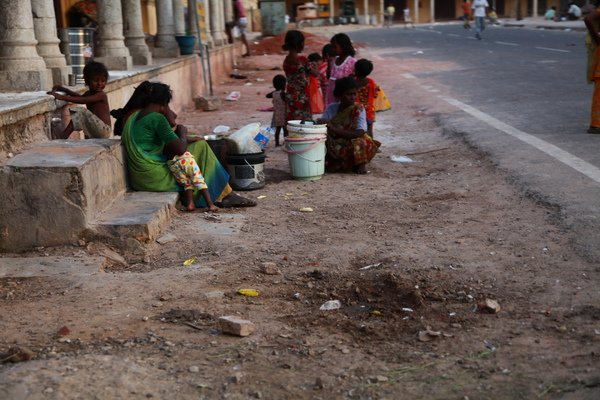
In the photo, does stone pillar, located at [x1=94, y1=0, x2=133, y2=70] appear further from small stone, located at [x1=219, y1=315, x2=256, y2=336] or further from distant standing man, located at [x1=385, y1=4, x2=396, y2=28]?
distant standing man, located at [x1=385, y1=4, x2=396, y2=28]

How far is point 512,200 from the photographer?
6988 mm

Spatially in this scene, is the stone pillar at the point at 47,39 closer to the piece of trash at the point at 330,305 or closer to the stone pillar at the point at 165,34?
the piece of trash at the point at 330,305

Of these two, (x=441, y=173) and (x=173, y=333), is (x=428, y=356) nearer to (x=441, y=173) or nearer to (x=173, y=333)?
(x=173, y=333)

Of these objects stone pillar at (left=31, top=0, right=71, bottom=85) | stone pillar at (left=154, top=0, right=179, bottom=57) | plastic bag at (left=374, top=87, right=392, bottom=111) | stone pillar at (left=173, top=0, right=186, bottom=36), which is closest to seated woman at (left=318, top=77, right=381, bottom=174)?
plastic bag at (left=374, top=87, right=392, bottom=111)

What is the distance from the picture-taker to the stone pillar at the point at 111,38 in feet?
38.9

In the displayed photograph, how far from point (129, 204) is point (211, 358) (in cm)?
283

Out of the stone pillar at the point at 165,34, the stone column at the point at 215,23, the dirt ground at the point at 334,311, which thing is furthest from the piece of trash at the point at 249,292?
the stone column at the point at 215,23

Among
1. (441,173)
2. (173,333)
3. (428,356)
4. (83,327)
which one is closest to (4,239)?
(83,327)

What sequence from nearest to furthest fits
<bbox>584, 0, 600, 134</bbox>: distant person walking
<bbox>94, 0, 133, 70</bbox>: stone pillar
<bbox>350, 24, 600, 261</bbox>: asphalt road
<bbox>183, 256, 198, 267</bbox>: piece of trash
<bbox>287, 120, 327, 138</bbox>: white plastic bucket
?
<bbox>183, 256, 198, 267</bbox>: piece of trash → <bbox>350, 24, 600, 261</bbox>: asphalt road → <bbox>287, 120, 327, 138</bbox>: white plastic bucket → <bbox>584, 0, 600, 134</bbox>: distant person walking → <bbox>94, 0, 133, 70</bbox>: stone pillar

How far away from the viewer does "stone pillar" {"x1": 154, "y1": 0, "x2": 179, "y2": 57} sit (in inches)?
645

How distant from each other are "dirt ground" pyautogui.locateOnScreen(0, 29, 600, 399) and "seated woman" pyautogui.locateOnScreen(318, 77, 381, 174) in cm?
112

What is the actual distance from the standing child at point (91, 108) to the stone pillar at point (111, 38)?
4156 millimetres

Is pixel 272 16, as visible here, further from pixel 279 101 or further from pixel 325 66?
pixel 279 101

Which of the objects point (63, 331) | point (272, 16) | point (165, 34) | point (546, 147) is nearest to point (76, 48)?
point (546, 147)
